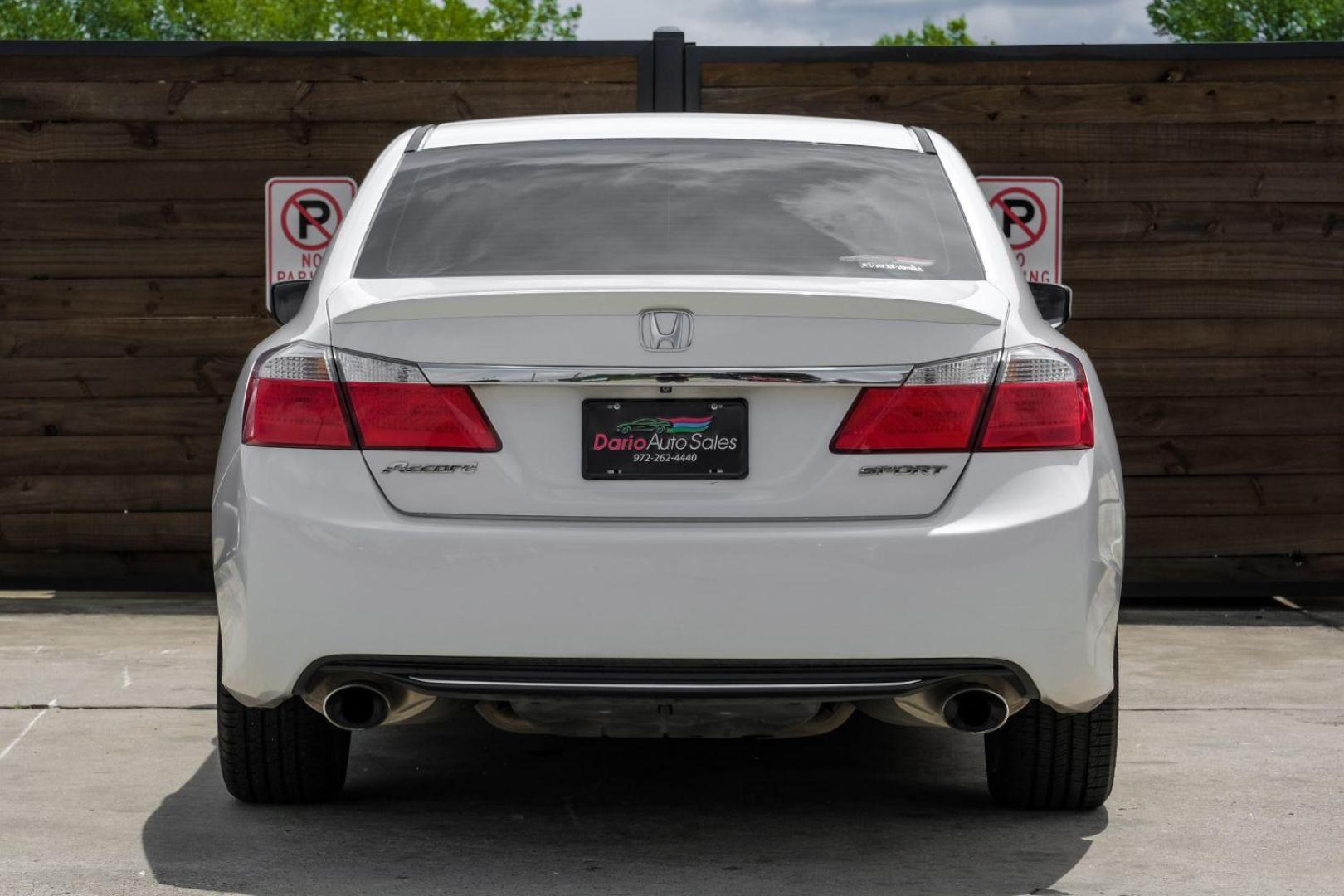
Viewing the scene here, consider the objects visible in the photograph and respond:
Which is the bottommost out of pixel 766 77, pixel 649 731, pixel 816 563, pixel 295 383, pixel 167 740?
pixel 167 740

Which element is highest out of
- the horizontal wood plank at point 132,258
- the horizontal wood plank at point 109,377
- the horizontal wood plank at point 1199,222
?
the horizontal wood plank at point 1199,222

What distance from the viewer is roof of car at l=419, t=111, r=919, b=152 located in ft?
16.3

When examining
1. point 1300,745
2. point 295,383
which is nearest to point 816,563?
point 295,383

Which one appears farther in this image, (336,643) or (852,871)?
(852,871)

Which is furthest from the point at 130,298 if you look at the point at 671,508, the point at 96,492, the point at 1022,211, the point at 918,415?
the point at 918,415

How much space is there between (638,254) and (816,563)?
900 mm

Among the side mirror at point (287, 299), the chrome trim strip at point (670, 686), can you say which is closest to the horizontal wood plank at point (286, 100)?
the side mirror at point (287, 299)

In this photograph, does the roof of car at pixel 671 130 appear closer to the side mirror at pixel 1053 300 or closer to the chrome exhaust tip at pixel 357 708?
the side mirror at pixel 1053 300

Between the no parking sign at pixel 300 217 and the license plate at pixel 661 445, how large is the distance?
16.4ft

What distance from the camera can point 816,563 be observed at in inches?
155

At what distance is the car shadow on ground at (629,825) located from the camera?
423 centimetres

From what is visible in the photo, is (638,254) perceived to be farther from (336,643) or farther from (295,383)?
(336,643)

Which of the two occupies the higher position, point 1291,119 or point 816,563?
point 1291,119

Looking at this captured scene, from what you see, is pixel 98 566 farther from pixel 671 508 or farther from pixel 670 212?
pixel 671 508
